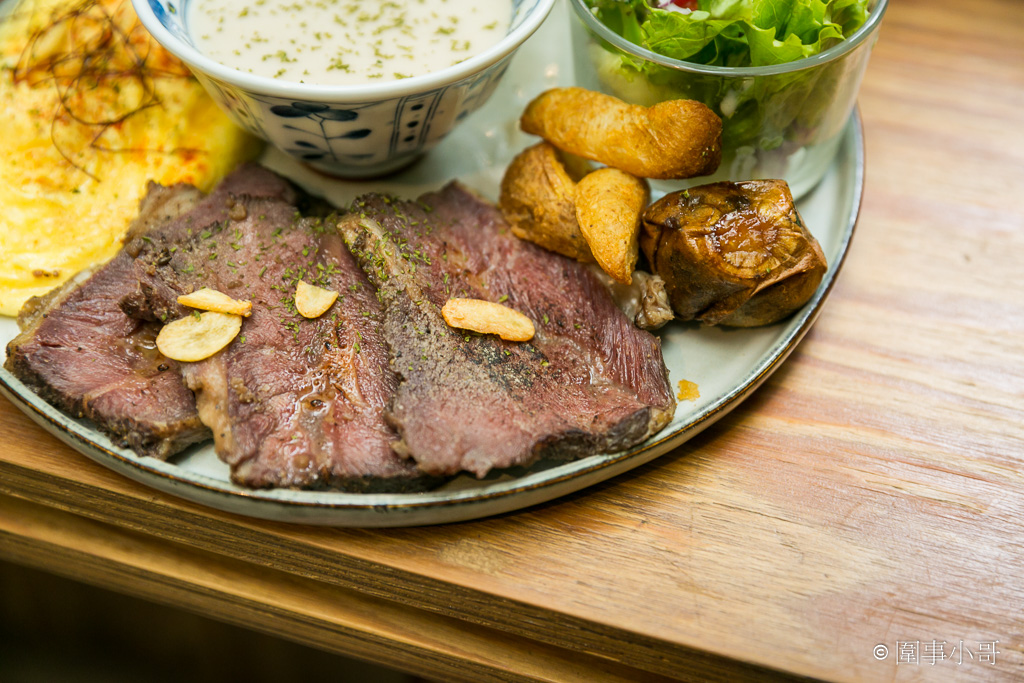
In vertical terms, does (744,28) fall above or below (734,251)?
above

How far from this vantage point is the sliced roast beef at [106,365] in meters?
1.77

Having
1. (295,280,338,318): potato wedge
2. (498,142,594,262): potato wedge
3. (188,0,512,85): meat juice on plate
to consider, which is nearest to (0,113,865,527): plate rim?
(295,280,338,318): potato wedge

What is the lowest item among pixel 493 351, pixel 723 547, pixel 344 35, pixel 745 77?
pixel 723 547

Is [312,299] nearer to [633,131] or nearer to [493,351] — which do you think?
[493,351]

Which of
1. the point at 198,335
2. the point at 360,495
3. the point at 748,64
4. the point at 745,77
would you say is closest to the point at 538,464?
the point at 360,495

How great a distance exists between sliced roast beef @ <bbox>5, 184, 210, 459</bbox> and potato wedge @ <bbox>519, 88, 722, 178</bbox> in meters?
1.23

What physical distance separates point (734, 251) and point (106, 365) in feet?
5.30

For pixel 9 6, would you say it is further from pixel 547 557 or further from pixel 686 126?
pixel 547 557

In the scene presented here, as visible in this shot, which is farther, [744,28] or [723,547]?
[744,28]

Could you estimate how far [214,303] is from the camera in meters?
1.88

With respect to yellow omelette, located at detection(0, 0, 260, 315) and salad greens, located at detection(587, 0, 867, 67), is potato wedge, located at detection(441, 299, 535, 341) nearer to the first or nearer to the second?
salad greens, located at detection(587, 0, 867, 67)

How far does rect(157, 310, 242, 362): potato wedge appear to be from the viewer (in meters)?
1.81

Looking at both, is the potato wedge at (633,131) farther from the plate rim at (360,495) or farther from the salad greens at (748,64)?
the plate rim at (360,495)

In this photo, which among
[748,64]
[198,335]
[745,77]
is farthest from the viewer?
[748,64]
